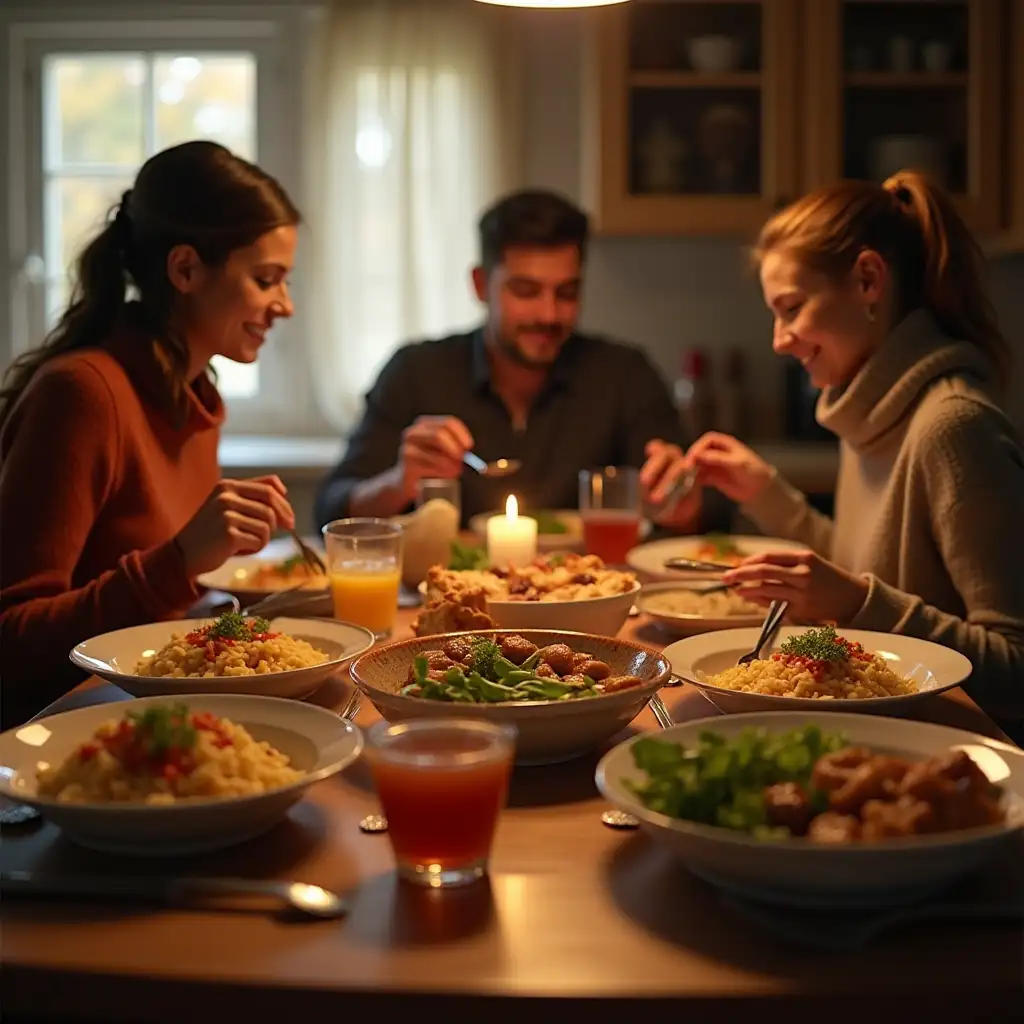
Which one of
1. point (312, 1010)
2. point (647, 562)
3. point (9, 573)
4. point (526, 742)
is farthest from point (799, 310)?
point (312, 1010)

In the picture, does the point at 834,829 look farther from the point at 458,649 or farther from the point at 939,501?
the point at 939,501

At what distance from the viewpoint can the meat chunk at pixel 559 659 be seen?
4.20ft

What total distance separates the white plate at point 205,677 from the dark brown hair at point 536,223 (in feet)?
5.10

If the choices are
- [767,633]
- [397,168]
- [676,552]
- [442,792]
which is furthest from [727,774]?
[397,168]

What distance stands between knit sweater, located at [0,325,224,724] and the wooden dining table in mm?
694

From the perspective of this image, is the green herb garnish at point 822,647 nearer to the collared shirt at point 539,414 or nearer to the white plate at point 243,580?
the white plate at point 243,580

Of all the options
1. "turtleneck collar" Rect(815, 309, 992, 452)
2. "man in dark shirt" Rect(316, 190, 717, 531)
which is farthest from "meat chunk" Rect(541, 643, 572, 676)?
"man in dark shirt" Rect(316, 190, 717, 531)

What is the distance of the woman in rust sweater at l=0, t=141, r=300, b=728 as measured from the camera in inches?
66.6

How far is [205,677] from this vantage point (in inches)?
53.2

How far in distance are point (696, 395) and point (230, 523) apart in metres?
2.46

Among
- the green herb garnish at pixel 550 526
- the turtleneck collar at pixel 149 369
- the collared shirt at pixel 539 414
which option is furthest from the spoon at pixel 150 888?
the collared shirt at pixel 539 414

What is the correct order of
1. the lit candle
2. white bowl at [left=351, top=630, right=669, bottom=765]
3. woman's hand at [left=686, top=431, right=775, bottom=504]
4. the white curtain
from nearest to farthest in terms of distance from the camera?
white bowl at [left=351, top=630, right=669, bottom=765] < the lit candle < woman's hand at [left=686, top=431, right=775, bottom=504] < the white curtain

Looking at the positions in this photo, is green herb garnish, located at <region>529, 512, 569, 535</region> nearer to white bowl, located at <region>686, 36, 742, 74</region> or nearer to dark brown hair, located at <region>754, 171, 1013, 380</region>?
dark brown hair, located at <region>754, 171, 1013, 380</region>

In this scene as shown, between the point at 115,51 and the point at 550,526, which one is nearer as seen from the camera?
the point at 550,526
